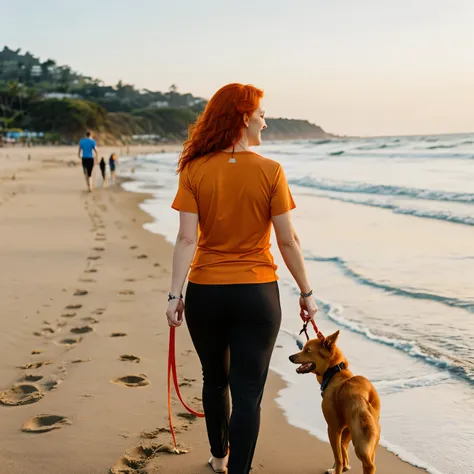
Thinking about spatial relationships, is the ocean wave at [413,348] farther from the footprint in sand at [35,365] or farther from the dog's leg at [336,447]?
the footprint in sand at [35,365]

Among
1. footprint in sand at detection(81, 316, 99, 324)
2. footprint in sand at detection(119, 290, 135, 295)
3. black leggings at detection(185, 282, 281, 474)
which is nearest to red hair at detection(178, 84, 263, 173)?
black leggings at detection(185, 282, 281, 474)

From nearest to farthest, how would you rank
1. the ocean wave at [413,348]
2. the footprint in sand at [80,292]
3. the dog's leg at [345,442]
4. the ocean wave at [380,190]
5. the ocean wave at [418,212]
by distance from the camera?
the dog's leg at [345,442]
the ocean wave at [413,348]
the footprint in sand at [80,292]
the ocean wave at [418,212]
the ocean wave at [380,190]

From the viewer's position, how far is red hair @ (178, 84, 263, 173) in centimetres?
236

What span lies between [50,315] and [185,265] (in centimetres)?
312

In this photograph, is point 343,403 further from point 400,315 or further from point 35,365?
point 400,315

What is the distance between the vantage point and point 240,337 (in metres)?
2.41

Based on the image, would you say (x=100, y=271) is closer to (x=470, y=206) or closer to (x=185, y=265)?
(x=185, y=265)

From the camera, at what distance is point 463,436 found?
320cm

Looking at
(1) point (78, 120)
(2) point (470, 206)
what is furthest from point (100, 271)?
(1) point (78, 120)

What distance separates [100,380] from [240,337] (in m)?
1.73

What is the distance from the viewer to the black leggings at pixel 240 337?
2.38 m

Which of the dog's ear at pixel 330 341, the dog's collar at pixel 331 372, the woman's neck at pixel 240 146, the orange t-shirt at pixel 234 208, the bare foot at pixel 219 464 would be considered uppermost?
the woman's neck at pixel 240 146

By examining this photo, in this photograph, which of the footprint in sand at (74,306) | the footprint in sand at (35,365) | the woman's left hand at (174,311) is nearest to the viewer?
the woman's left hand at (174,311)

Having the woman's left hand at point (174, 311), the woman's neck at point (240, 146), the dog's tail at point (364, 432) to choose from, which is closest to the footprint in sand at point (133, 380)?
the woman's left hand at point (174, 311)
